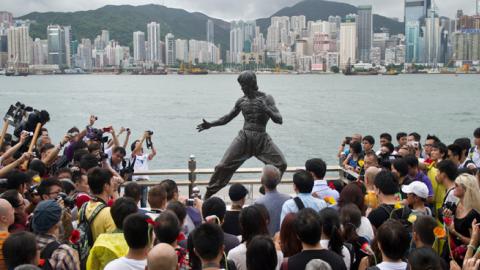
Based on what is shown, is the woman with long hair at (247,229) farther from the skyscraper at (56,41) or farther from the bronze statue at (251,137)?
the skyscraper at (56,41)

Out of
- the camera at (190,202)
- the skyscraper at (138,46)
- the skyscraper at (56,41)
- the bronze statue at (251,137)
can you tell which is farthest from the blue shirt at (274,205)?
the skyscraper at (138,46)

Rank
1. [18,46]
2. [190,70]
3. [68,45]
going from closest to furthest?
[18,46], [68,45], [190,70]

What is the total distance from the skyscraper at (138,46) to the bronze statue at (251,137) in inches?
7162

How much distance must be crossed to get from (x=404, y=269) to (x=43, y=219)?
2.65 metres

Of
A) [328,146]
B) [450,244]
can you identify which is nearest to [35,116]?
[450,244]

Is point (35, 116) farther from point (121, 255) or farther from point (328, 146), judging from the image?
point (328, 146)

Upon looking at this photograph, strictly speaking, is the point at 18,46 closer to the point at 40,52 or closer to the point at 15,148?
the point at 40,52

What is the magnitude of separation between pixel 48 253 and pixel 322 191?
9.77 feet

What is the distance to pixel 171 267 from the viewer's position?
388 cm

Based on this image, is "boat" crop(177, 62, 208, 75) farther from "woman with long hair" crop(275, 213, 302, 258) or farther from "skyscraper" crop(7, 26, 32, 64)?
"woman with long hair" crop(275, 213, 302, 258)

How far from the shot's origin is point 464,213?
5.18 meters

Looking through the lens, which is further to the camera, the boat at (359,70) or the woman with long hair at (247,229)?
the boat at (359,70)

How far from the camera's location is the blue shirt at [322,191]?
6.25 meters

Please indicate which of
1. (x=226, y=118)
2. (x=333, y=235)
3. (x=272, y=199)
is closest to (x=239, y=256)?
(x=333, y=235)
